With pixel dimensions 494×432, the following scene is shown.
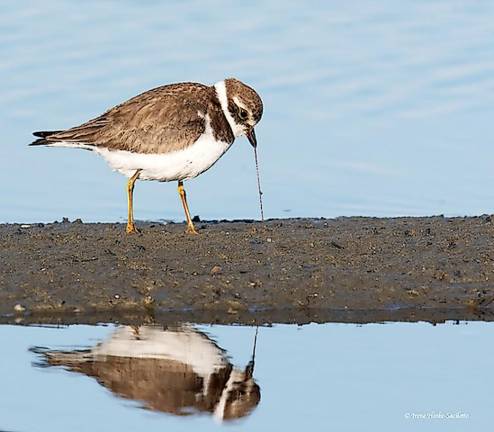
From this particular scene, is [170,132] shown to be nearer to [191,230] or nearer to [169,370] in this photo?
[191,230]

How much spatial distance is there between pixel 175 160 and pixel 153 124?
0.36m

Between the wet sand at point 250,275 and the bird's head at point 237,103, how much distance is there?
1.03 m

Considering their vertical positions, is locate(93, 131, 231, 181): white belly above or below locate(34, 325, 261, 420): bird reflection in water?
above

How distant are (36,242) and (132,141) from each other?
1.31m

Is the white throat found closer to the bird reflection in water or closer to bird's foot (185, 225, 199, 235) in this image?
bird's foot (185, 225, 199, 235)

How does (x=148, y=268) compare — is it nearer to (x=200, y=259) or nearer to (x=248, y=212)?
(x=200, y=259)

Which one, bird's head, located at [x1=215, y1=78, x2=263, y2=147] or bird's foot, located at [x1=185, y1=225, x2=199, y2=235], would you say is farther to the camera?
bird's head, located at [x1=215, y1=78, x2=263, y2=147]

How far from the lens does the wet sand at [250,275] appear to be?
9.56 m

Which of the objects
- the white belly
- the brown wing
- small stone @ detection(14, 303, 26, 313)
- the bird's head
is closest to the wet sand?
small stone @ detection(14, 303, 26, 313)

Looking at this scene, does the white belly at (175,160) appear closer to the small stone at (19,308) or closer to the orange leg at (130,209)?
the orange leg at (130,209)

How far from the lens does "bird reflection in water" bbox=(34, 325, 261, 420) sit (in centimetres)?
769

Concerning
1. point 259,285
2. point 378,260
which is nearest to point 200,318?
point 259,285

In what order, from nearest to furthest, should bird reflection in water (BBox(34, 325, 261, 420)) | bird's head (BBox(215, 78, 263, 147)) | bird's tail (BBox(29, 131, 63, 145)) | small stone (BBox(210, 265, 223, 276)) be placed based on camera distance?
bird reflection in water (BBox(34, 325, 261, 420))
small stone (BBox(210, 265, 223, 276))
bird's head (BBox(215, 78, 263, 147))
bird's tail (BBox(29, 131, 63, 145))

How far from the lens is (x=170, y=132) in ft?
38.2
